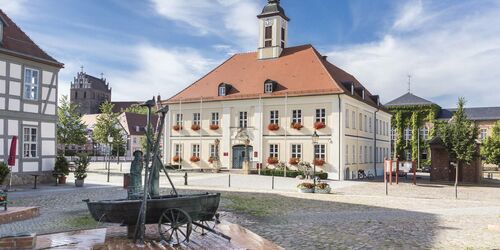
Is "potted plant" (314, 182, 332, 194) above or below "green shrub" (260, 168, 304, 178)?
below

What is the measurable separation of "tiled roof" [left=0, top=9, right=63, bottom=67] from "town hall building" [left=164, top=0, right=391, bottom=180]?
1630 cm

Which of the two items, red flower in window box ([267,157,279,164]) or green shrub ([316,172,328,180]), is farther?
red flower in window box ([267,157,279,164])

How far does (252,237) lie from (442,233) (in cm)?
539

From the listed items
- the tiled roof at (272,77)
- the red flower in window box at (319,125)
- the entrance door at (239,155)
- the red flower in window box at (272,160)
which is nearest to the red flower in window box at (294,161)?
the red flower in window box at (272,160)

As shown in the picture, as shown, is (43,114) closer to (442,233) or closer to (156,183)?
(156,183)

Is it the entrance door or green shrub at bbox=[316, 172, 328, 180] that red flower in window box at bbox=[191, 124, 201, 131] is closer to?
the entrance door

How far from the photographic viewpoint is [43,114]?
23797 millimetres

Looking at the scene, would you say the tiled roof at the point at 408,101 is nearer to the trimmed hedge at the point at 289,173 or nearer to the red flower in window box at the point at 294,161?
the red flower in window box at the point at 294,161

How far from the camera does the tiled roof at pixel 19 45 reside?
22.0m

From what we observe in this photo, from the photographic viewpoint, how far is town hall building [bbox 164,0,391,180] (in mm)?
33938

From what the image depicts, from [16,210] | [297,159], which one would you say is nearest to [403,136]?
[297,159]

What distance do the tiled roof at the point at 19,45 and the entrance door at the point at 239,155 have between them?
16.8 m

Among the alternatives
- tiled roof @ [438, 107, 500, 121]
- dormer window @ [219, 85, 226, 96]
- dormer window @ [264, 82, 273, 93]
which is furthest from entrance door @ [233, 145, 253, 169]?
tiled roof @ [438, 107, 500, 121]

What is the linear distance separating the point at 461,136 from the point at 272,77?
49.5 feet
